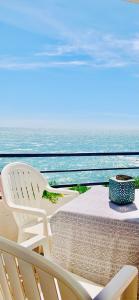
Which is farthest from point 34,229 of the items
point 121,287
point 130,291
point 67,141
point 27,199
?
point 67,141

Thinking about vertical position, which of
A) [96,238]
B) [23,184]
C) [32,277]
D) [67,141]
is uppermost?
[32,277]

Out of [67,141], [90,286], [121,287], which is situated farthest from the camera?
Answer: [67,141]

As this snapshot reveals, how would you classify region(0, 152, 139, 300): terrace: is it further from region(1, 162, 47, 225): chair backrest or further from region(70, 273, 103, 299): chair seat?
region(1, 162, 47, 225): chair backrest

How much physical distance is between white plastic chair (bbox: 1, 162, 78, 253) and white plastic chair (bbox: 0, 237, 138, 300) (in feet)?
3.83

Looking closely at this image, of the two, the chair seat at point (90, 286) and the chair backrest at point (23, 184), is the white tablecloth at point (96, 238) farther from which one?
the chair backrest at point (23, 184)

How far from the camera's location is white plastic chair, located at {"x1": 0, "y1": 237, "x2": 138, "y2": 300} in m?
0.71

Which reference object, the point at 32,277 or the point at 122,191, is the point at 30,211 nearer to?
the point at 122,191

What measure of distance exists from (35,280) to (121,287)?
244mm

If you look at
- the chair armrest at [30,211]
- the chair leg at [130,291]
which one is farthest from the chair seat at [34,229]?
the chair leg at [130,291]

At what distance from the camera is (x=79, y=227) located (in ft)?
5.65

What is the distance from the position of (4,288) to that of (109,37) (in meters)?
42.3

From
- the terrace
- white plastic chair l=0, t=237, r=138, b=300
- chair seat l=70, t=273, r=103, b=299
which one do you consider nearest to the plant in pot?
the terrace

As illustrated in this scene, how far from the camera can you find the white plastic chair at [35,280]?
2.35 feet

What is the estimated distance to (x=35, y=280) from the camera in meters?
0.77
